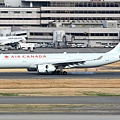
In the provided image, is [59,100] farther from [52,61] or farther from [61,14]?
[61,14]

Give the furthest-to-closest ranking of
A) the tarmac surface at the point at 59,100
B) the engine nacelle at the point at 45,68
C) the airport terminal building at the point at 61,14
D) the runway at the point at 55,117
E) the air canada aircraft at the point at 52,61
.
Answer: the airport terminal building at the point at 61,14
the air canada aircraft at the point at 52,61
the engine nacelle at the point at 45,68
the tarmac surface at the point at 59,100
the runway at the point at 55,117

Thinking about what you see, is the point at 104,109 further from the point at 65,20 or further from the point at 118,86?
the point at 65,20

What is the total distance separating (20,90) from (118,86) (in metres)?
10.4

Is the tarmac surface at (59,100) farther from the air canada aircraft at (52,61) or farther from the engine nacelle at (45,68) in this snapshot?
the air canada aircraft at (52,61)

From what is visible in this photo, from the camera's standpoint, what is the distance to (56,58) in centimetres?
7194

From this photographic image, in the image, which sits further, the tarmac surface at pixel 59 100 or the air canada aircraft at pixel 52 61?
the air canada aircraft at pixel 52 61

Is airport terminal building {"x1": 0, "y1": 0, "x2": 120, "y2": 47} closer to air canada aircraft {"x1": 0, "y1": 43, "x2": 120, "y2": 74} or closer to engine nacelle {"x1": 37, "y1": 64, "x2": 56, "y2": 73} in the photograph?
air canada aircraft {"x1": 0, "y1": 43, "x2": 120, "y2": 74}

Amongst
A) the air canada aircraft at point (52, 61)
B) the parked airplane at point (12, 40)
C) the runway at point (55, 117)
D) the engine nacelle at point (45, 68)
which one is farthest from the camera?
the parked airplane at point (12, 40)

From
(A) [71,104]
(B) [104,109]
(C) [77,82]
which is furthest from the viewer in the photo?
(C) [77,82]

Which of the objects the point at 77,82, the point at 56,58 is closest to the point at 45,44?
the point at 56,58

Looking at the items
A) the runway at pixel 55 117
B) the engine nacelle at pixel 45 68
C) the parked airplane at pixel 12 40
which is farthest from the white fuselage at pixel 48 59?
the parked airplane at pixel 12 40

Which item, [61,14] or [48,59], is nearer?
[48,59]

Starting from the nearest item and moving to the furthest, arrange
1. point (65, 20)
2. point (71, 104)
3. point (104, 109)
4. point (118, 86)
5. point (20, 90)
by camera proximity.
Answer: point (104, 109), point (71, 104), point (20, 90), point (118, 86), point (65, 20)

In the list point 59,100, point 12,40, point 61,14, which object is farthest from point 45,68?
point 61,14
